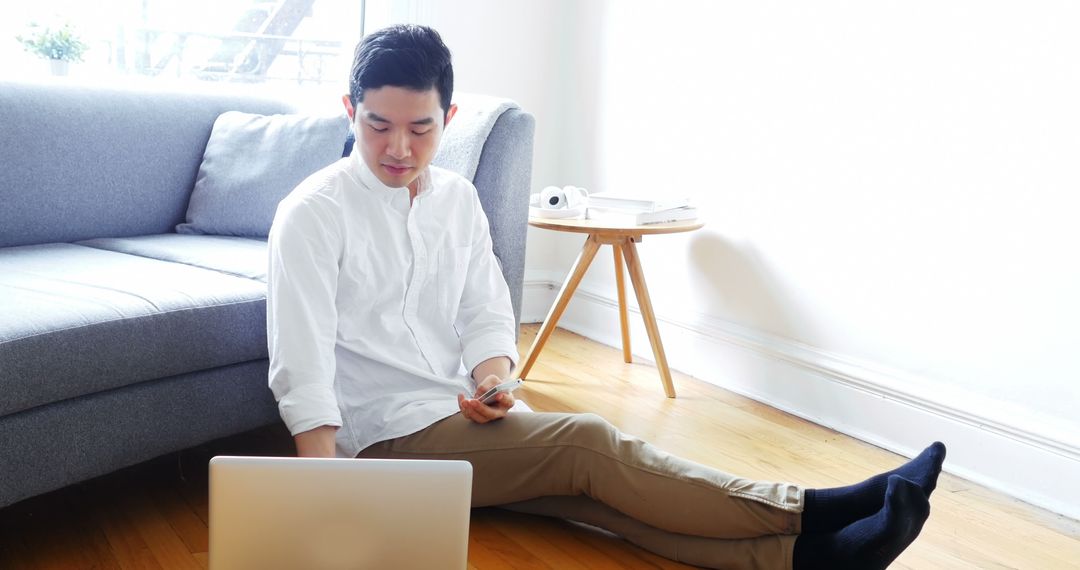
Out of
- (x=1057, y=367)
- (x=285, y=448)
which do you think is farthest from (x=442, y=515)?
(x=1057, y=367)

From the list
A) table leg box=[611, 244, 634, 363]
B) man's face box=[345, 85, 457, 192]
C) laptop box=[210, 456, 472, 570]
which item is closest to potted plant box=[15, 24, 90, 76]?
man's face box=[345, 85, 457, 192]

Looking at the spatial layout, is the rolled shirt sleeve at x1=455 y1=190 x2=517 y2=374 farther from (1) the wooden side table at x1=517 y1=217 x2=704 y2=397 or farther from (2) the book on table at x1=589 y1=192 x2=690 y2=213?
(2) the book on table at x1=589 y1=192 x2=690 y2=213

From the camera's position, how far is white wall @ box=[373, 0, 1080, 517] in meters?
2.11

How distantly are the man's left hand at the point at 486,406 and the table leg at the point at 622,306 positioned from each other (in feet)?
3.85

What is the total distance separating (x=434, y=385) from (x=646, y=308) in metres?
1.09

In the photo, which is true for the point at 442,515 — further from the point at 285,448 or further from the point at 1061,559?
the point at 1061,559

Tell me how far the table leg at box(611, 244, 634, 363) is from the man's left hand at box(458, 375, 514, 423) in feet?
3.85

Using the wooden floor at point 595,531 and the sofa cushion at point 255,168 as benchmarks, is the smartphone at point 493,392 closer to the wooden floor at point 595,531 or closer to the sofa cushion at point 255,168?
the wooden floor at point 595,531

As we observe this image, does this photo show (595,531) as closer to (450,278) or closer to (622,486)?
(622,486)

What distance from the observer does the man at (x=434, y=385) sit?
1.53m

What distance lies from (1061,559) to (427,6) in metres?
2.33

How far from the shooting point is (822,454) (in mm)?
2336

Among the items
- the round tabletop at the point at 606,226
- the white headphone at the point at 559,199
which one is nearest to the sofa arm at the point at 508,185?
the round tabletop at the point at 606,226

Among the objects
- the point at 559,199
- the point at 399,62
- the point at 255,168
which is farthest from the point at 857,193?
the point at 255,168
